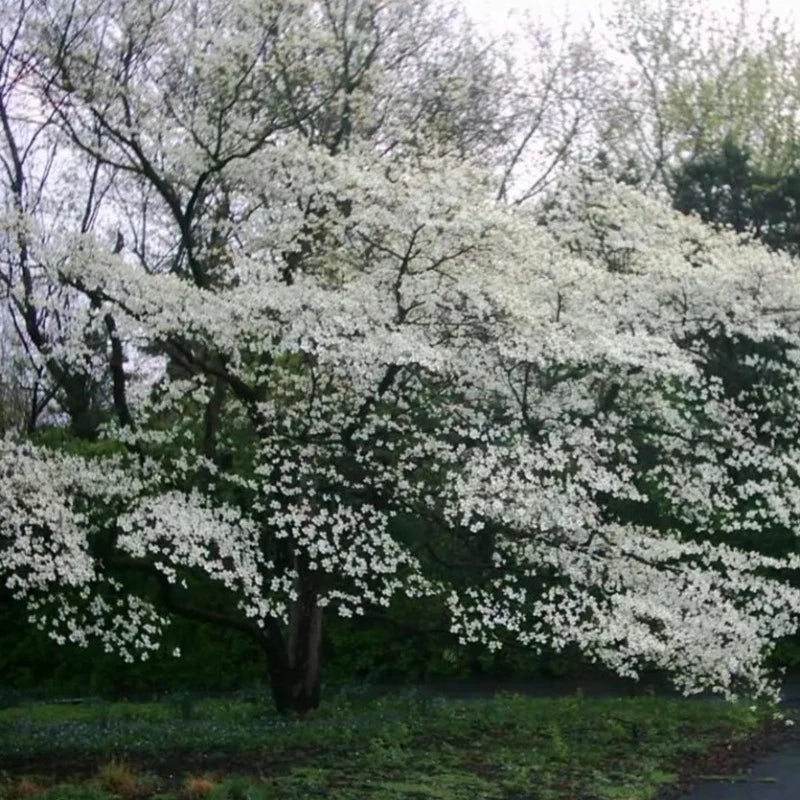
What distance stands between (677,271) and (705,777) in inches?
221

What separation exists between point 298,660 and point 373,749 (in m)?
2.92

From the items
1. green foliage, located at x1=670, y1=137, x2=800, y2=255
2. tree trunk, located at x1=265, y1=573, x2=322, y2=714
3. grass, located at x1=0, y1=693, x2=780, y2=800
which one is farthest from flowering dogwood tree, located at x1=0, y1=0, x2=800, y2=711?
green foliage, located at x1=670, y1=137, x2=800, y2=255

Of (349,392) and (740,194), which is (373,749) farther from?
(740,194)

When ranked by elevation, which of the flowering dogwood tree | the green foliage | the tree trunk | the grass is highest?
the green foliage

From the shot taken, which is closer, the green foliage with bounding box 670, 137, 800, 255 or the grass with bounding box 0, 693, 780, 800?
the grass with bounding box 0, 693, 780, 800

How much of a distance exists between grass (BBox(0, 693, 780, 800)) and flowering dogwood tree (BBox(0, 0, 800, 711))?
872mm

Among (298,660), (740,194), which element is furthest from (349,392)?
(740,194)

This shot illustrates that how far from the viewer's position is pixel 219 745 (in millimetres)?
11789

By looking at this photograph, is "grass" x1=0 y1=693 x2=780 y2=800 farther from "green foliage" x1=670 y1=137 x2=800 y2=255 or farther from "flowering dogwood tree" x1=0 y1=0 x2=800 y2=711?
"green foliage" x1=670 y1=137 x2=800 y2=255

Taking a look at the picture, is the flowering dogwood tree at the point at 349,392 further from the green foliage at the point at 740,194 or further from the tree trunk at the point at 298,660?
the green foliage at the point at 740,194

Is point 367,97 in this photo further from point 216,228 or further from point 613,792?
point 613,792

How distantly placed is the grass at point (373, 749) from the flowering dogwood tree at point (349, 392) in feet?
2.86

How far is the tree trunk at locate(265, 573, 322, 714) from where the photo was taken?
14055 mm

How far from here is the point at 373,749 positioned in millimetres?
11539
